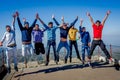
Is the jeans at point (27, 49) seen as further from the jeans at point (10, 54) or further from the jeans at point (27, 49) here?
the jeans at point (10, 54)

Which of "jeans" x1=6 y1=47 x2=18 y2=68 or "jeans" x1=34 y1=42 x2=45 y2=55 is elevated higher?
"jeans" x1=34 y1=42 x2=45 y2=55

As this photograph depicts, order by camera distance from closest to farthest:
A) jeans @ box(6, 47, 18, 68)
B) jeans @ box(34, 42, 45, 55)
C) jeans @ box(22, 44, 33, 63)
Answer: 1. jeans @ box(6, 47, 18, 68)
2. jeans @ box(22, 44, 33, 63)
3. jeans @ box(34, 42, 45, 55)

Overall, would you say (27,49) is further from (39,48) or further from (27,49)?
(39,48)

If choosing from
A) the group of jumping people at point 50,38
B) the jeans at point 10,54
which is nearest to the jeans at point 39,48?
the group of jumping people at point 50,38

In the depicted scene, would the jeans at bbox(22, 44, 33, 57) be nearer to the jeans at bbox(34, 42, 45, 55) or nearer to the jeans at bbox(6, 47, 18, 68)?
the jeans at bbox(34, 42, 45, 55)

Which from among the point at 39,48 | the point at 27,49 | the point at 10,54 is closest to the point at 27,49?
the point at 27,49

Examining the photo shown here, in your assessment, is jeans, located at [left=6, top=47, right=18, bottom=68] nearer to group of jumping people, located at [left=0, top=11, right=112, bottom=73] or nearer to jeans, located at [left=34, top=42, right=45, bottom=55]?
group of jumping people, located at [left=0, top=11, right=112, bottom=73]

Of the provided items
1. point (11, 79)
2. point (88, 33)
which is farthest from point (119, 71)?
point (11, 79)

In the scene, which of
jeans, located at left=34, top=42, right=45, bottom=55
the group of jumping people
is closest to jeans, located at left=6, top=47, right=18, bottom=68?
the group of jumping people

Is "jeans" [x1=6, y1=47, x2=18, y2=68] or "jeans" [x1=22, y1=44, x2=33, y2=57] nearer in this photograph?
"jeans" [x1=6, y1=47, x2=18, y2=68]

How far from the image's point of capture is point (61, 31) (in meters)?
14.6

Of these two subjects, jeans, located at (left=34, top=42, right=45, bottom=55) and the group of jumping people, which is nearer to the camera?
the group of jumping people

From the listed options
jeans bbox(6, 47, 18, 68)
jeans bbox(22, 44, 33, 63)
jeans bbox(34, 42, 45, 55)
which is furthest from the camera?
jeans bbox(34, 42, 45, 55)

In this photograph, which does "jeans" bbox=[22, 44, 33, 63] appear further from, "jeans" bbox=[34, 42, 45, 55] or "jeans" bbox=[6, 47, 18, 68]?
"jeans" bbox=[6, 47, 18, 68]
